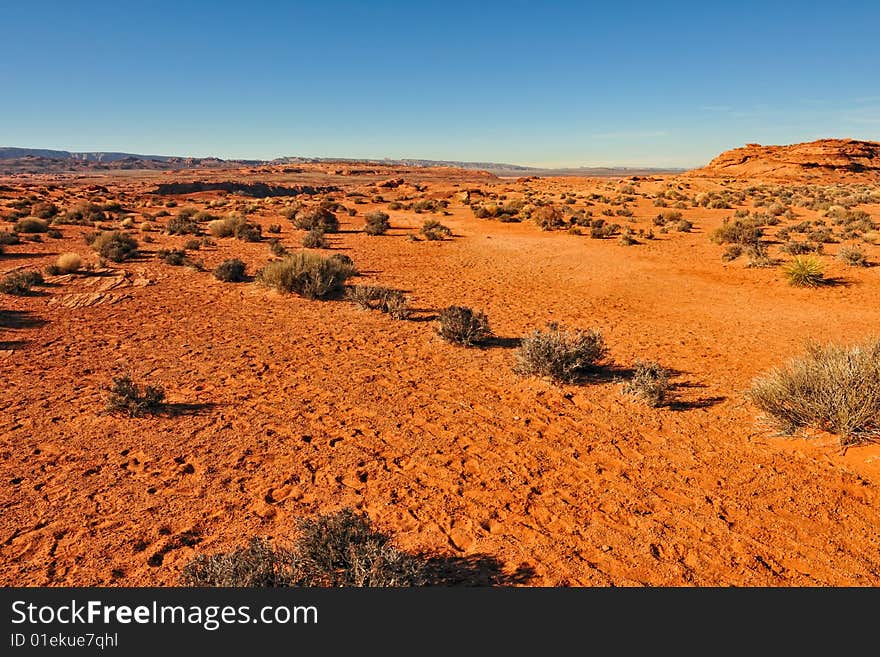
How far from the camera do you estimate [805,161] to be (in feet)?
208

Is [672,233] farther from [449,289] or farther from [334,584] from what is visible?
[334,584]

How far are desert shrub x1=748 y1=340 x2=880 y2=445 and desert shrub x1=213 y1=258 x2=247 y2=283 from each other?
1289 cm

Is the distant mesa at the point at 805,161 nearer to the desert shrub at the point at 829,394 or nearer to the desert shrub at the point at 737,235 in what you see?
the desert shrub at the point at 737,235

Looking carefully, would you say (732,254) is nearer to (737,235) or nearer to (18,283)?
(737,235)

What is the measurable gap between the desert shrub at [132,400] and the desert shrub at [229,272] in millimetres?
7774

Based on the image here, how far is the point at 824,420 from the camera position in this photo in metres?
5.34

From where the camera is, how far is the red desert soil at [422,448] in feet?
12.7

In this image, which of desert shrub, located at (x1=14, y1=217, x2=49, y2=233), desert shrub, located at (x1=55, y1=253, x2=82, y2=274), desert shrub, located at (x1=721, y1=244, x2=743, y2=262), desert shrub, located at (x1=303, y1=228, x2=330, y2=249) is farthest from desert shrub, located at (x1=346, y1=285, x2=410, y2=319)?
desert shrub, located at (x1=14, y1=217, x2=49, y2=233)

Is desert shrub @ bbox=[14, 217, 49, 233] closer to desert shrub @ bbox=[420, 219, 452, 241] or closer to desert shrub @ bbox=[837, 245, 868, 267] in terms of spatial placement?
desert shrub @ bbox=[420, 219, 452, 241]

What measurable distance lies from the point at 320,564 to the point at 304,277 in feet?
31.5

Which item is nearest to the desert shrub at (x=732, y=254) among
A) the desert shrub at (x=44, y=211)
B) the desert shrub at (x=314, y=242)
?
the desert shrub at (x=314, y=242)

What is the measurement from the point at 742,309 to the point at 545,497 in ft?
30.3

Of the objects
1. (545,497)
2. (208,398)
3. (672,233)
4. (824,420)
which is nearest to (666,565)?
(545,497)

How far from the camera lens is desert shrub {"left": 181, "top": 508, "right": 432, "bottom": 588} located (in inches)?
123
